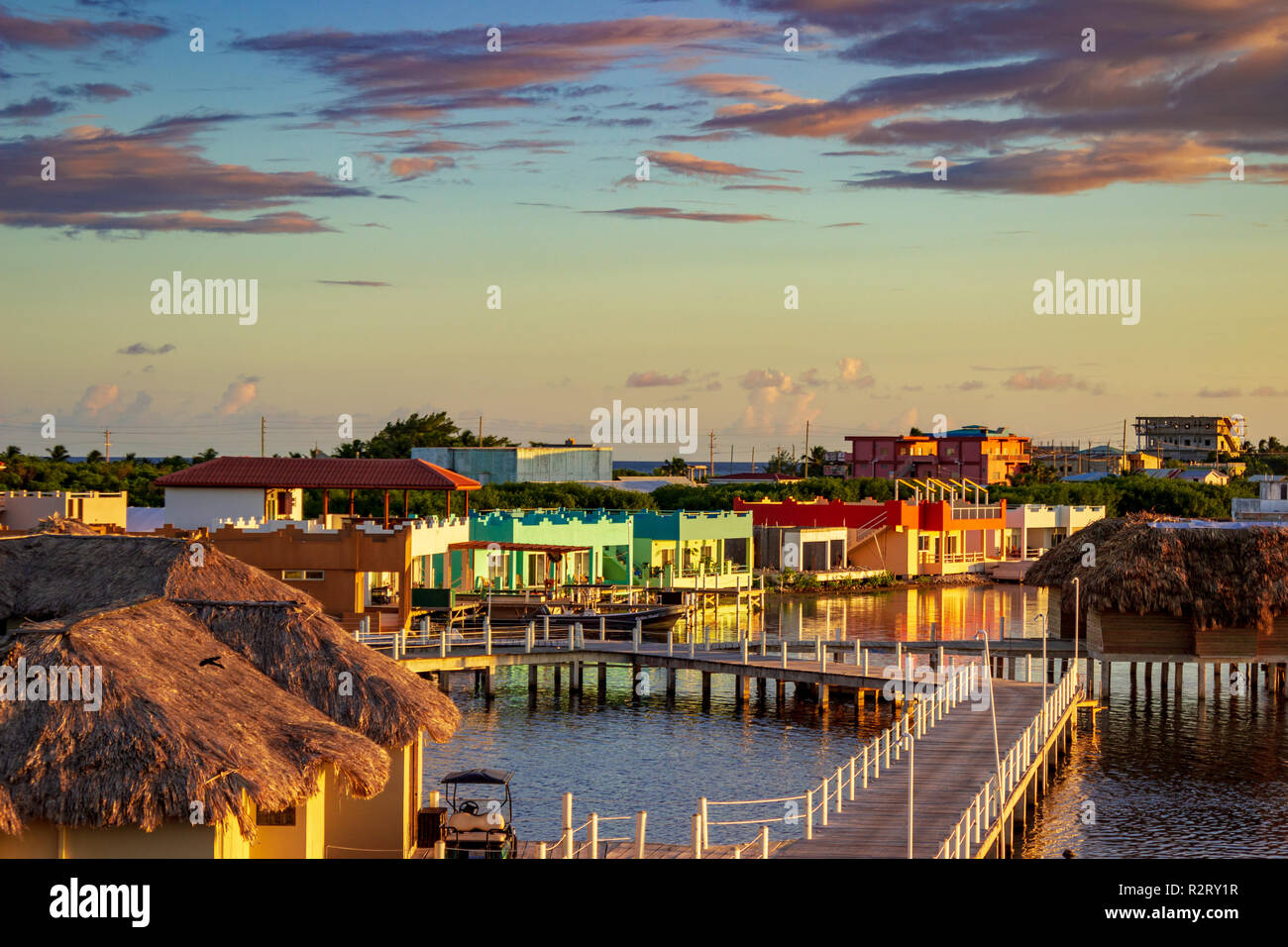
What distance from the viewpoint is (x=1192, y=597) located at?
4619cm

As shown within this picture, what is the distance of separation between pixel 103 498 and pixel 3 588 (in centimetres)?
2189

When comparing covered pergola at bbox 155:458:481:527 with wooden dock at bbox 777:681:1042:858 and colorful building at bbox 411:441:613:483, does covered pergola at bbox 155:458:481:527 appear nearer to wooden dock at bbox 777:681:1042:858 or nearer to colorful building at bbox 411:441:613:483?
wooden dock at bbox 777:681:1042:858

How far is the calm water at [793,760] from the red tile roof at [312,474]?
6965 millimetres

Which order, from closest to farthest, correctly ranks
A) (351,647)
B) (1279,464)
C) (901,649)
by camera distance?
1. (351,647)
2. (901,649)
3. (1279,464)

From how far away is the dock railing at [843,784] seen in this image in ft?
76.0

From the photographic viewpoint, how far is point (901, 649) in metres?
48.4

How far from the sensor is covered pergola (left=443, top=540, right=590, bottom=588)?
57031 millimetres

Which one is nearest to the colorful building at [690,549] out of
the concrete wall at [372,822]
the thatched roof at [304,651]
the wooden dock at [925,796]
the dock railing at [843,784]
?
the dock railing at [843,784]

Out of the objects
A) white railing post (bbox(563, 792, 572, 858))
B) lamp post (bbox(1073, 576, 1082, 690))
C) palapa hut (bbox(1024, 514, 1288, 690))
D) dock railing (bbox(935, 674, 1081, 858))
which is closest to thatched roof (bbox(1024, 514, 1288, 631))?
palapa hut (bbox(1024, 514, 1288, 690))

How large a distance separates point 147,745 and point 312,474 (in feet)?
114

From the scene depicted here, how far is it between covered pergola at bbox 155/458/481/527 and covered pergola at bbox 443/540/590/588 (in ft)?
8.61

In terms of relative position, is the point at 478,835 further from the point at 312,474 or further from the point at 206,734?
the point at 312,474
